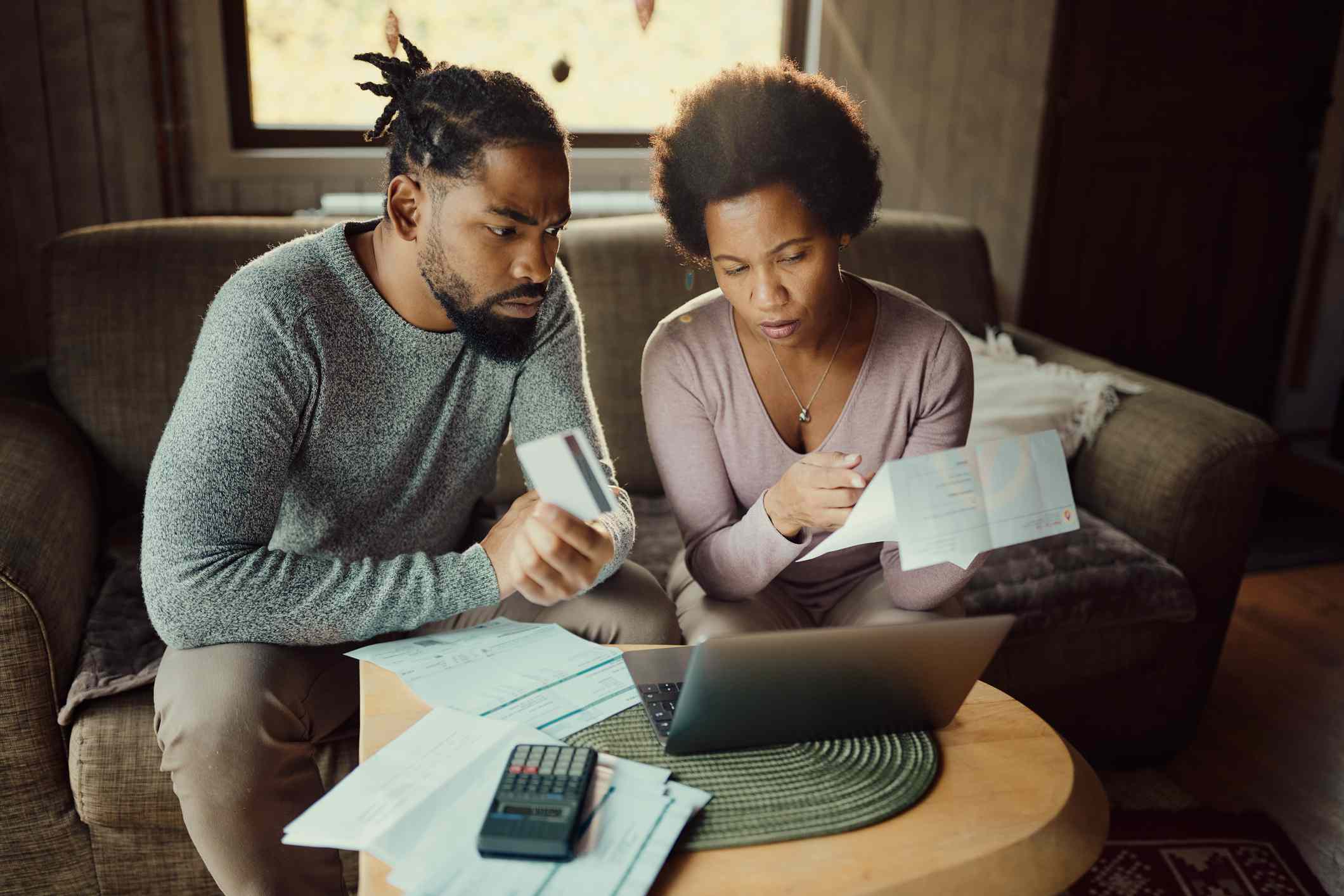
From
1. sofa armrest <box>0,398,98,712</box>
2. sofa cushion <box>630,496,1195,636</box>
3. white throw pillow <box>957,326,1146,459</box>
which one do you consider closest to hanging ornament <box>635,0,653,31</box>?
white throw pillow <box>957,326,1146,459</box>

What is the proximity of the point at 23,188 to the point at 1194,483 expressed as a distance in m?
2.46

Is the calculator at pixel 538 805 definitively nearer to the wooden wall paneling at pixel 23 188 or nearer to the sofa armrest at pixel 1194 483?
the sofa armrest at pixel 1194 483

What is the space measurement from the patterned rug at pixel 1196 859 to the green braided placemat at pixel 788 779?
78 cm

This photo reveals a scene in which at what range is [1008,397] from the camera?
6.63ft

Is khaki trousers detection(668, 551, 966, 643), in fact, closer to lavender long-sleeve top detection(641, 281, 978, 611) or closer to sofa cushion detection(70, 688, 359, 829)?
lavender long-sleeve top detection(641, 281, 978, 611)

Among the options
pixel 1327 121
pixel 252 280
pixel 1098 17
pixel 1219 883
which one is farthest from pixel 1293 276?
pixel 252 280

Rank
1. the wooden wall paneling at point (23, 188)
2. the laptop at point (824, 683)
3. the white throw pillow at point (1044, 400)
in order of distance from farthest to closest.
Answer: the wooden wall paneling at point (23, 188), the white throw pillow at point (1044, 400), the laptop at point (824, 683)

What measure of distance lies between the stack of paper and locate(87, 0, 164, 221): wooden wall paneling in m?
1.89

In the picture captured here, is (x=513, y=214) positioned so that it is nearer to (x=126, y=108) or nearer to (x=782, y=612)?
(x=782, y=612)

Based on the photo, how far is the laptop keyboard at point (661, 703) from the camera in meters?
1.01

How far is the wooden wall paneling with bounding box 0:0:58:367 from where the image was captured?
2.23 m

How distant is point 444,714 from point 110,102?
194 centimetres

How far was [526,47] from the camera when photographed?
2.61m

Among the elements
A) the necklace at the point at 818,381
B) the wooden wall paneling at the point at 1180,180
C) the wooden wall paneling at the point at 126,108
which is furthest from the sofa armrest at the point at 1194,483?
the wooden wall paneling at the point at 126,108
